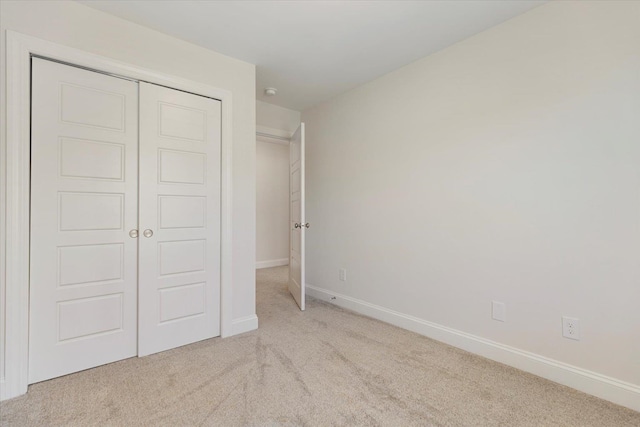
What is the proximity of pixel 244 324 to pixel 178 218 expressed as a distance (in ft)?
3.57

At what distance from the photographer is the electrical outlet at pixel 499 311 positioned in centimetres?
207

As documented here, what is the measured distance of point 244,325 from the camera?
2.58 m

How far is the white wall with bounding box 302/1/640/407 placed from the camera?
5.37 feet

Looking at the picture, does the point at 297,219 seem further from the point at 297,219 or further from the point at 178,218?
the point at 178,218

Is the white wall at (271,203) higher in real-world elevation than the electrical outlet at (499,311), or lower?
higher

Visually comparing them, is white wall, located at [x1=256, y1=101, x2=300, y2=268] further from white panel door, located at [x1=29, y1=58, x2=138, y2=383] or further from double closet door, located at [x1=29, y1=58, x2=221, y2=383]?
white panel door, located at [x1=29, y1=58, x2=138, y2=383]

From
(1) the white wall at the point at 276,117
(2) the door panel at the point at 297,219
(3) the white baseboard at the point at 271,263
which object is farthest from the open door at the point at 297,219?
(3) the white baseboard at the point at 271,263

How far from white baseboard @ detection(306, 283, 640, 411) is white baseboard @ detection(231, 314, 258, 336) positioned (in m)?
1.16

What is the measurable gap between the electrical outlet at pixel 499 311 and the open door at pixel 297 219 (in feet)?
5.73

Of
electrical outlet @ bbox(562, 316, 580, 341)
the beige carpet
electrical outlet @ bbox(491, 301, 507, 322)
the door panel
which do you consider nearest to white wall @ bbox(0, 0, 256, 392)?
the beige carpet

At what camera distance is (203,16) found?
2.00 metres

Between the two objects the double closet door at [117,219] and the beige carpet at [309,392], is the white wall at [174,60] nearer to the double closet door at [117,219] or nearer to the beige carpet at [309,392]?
the double closet door at [117,219]

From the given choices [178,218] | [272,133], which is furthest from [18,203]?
[272,133]

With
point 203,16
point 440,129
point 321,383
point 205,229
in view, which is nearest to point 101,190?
point 205,229
